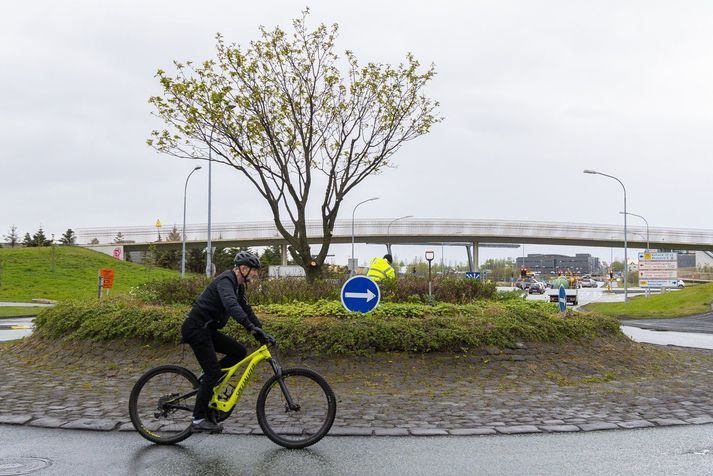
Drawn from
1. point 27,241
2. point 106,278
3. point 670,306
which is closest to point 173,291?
point 106,278

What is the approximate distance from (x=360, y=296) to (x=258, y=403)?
4363 mm

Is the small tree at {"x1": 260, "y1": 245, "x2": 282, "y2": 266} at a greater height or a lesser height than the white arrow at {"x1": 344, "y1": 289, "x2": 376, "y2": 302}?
greater

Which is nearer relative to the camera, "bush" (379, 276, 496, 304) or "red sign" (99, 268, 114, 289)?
"bush" (379, 276, 496, 304)

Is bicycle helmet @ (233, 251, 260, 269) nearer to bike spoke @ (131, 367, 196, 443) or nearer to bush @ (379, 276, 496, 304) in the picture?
bike spoke @ (131, 367, 196, 443)

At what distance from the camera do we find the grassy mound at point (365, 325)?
988 cm

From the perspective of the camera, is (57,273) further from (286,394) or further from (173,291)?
(286,394)

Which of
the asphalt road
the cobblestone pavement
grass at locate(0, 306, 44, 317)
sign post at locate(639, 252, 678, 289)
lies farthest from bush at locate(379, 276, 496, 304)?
sign post at locate(639, 252, 678, 289)

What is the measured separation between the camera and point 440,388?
8.98 m

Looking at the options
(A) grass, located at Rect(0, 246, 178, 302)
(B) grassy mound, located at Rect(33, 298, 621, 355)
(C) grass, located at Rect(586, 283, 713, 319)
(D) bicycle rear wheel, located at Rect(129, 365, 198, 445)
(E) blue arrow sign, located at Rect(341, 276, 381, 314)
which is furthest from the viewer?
(A) grass, located at Rect(0, 246, 178, 302)

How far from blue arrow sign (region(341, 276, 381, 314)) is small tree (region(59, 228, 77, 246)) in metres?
69.6

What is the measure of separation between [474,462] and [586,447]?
1219 millimetres

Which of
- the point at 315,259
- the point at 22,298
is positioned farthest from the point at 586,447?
the point at 22,298

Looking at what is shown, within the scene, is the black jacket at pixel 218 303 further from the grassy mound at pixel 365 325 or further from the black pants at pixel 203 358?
the grassy mound at pixel 365 325

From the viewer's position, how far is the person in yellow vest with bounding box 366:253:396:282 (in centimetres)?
1402
